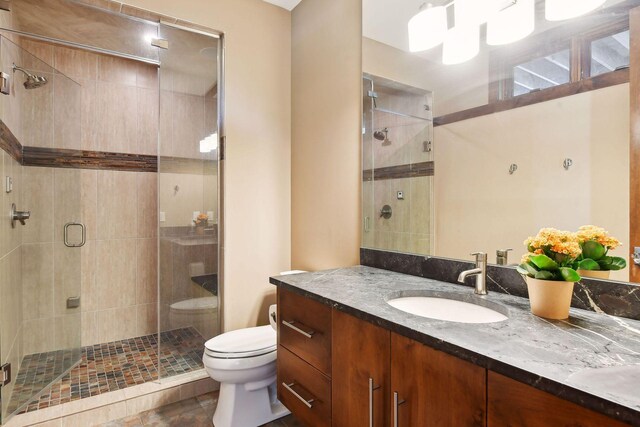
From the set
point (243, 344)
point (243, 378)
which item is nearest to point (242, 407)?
point (243, 378)

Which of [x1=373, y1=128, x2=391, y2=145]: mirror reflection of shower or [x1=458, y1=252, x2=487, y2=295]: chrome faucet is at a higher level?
[x1=373, y1=128, x2=391, y2=145]: mirror reflection of shower

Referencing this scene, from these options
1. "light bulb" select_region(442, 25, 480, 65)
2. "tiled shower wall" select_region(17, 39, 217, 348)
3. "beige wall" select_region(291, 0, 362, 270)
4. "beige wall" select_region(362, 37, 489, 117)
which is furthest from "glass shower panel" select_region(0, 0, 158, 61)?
"light bulb" select_region(442, 25, 480, 65)

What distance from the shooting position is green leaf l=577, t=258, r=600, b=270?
1.10 m

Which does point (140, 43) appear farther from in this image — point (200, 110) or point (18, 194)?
point (18, 194)

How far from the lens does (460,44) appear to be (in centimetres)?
154

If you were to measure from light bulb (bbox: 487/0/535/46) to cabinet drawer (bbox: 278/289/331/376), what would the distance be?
4.22 ft

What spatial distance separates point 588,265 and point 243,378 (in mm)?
1599

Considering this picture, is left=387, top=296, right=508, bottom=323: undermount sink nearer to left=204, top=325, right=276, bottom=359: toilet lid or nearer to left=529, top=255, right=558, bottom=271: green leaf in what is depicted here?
left=529, top=255, right=558, bottom=271: green leaf

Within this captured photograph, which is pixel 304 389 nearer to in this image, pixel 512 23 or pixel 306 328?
pixel 306 328

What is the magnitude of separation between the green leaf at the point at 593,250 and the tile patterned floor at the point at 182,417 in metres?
1.65

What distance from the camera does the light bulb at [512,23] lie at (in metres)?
1.30

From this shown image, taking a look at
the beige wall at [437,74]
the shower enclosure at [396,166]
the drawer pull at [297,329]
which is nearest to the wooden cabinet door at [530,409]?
the drawer pull at [297,329]

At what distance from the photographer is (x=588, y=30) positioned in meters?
1.15

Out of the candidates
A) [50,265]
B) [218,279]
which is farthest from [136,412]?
[50,265]
